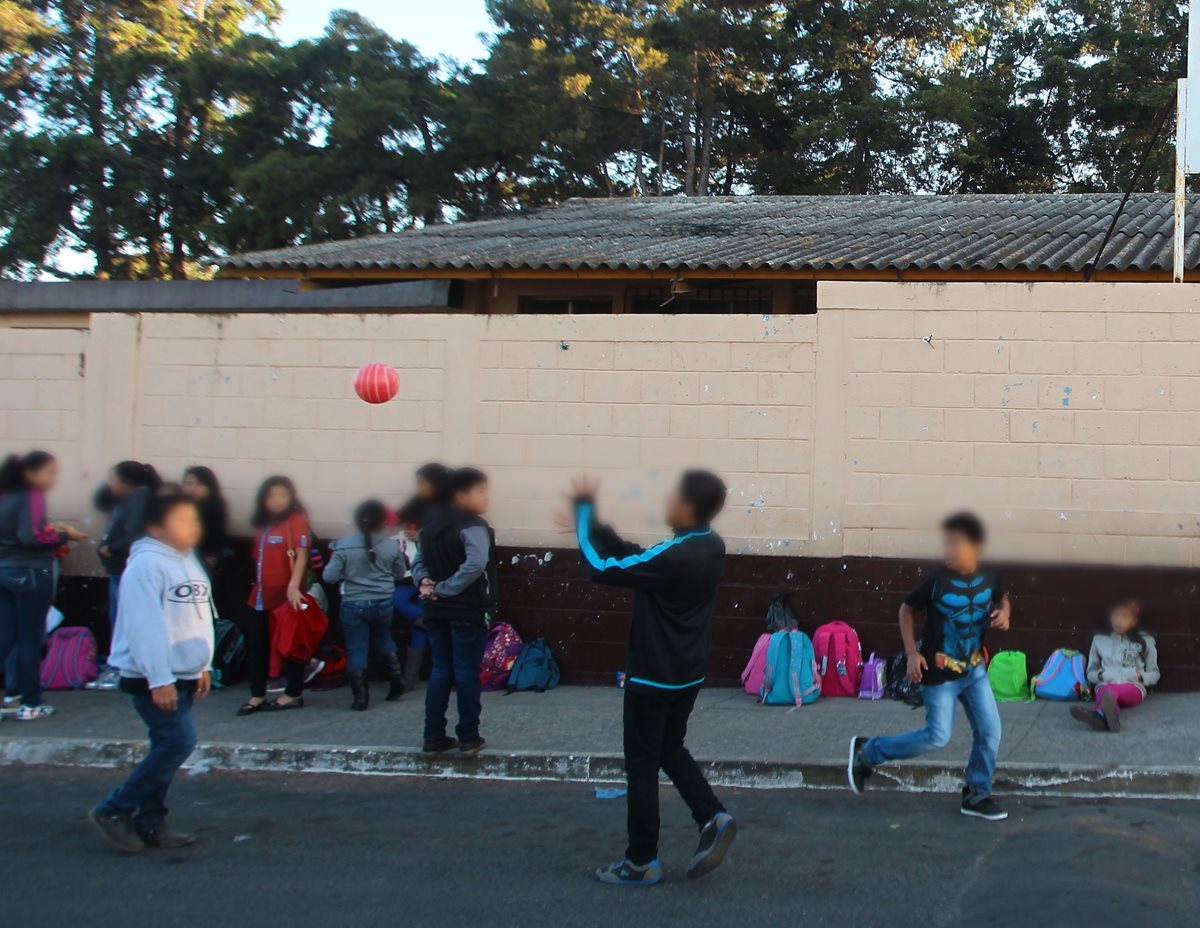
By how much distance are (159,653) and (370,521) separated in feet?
10.2

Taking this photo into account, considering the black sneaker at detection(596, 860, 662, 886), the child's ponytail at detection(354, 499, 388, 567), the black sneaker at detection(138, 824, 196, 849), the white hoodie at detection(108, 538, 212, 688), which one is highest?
the child's ponytail at detection(354, 499, 388, 567)

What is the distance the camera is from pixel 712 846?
4840 millimetres

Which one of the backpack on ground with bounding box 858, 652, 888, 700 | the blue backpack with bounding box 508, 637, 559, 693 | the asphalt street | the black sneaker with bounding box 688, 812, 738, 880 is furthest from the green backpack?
the black sneaker with bounding box 688, 812, 738, 880

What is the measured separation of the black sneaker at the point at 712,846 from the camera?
15.9 ft

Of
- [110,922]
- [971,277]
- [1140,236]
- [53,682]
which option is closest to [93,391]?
[53,682]

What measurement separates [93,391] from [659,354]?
4.08 metres

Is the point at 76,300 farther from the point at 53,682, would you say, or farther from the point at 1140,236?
the point at 1140,236

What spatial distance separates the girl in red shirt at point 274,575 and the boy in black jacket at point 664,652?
11.7 ft

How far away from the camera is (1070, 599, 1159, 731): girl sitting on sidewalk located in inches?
293

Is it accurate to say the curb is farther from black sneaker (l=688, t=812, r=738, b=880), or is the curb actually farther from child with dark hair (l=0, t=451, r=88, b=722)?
black sneaker (l=688, t=812, r=738, b=880)

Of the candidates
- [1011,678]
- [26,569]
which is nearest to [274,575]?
[26,569]

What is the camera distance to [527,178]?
26.5 m

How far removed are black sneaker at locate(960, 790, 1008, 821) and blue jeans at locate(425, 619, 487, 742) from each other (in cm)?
249

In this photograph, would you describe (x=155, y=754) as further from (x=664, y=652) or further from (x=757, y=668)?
(x=757, y=668)
